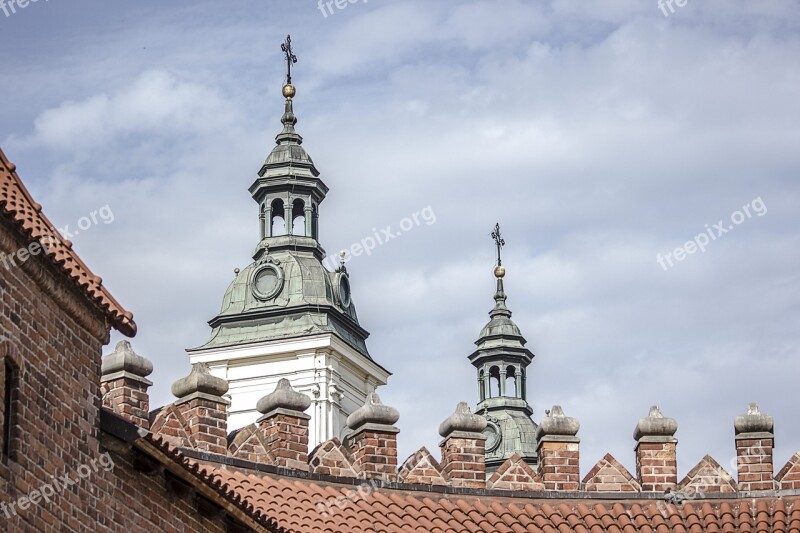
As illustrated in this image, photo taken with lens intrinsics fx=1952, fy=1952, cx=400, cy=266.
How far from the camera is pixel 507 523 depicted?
24.1 m

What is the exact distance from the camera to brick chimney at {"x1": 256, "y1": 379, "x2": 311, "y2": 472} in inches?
939

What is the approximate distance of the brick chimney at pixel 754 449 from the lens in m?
24.9

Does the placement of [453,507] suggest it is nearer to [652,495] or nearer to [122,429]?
[652,495]

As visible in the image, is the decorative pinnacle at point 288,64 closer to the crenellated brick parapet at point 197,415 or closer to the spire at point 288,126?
the spire at point 288,126

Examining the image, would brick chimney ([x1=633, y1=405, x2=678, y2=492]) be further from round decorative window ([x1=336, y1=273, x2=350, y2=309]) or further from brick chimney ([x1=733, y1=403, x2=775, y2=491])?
round decorative window ([x1=336, y1=273, x2=350, y2=309])

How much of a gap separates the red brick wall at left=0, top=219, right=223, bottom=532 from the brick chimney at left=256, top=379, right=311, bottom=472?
6.61m

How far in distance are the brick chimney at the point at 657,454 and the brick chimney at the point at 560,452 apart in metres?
0.83

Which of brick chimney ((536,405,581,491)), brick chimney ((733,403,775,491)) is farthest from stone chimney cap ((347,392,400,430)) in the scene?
brick chimney ((733,403,775,491))

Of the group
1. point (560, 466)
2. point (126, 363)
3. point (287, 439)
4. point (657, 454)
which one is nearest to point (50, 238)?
point (126, 363)

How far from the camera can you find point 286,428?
23984 millimetres

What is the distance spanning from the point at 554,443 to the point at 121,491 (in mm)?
9317

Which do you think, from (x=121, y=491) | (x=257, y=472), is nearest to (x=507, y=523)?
(x=257, y=472)

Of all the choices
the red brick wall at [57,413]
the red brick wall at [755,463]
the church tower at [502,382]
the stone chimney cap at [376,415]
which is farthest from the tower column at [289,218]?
the red brick wall at [57,413]

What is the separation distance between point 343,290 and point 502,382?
295 inches
